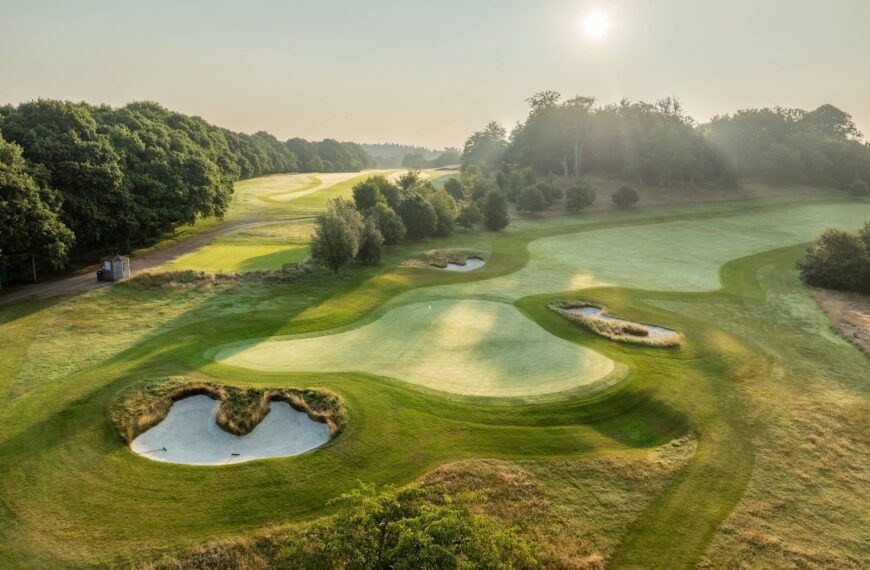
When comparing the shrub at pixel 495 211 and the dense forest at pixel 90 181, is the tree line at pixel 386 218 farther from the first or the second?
the dense forest at pixel 90 181

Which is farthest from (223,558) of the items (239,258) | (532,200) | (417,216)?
(532,200)

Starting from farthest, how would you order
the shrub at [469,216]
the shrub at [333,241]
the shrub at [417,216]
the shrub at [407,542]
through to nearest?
the shrub at [469,216] → the shrub at [417,216] → the shrub at [333,241] → the shrub at [407,542]

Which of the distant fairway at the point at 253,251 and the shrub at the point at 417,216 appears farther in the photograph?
the shrub at the point at 417,216

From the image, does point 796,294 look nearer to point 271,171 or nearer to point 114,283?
point 114,283

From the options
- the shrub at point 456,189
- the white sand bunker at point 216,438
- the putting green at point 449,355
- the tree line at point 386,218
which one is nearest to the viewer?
the white sand bunker at point 216,438

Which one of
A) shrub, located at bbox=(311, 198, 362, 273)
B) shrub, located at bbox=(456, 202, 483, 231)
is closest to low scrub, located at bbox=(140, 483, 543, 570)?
shrub, located at bbox=(311, 198, 362, 273)

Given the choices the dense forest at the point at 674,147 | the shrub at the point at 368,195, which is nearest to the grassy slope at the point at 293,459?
the shrub at the point at 368,195

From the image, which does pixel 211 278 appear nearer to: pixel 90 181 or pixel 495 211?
pixel 90 181
